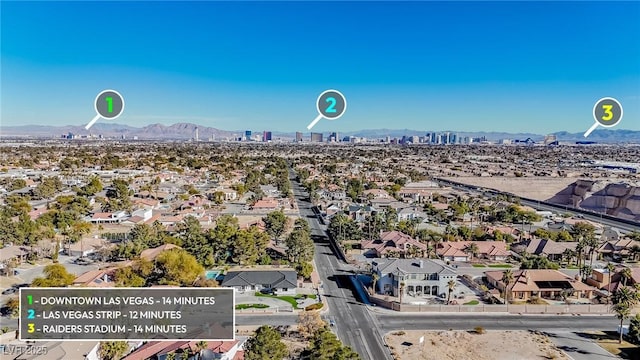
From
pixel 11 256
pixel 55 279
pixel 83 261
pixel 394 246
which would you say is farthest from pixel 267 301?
pixel 11 256

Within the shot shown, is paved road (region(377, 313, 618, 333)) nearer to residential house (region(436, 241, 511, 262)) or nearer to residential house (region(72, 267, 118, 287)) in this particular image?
residential house (region(436, 241, 511, 262))

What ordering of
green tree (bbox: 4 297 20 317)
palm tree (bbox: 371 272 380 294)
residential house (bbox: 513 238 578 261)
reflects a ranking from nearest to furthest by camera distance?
1. green tree (bbox: 4 297 20 317)
2. palm tree (bbox: 371 272 380 294)
3. residential house (bbox: 513 238 578 261)

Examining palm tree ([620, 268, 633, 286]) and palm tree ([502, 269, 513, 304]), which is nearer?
palm tree ([502, 269, 513, 304])

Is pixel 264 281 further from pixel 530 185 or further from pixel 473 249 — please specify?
pixel 530 185

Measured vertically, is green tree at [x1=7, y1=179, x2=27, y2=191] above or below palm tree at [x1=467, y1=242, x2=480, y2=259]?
above

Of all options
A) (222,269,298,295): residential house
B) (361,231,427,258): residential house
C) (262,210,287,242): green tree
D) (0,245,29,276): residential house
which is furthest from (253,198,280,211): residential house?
(0,245,29,276): residential house

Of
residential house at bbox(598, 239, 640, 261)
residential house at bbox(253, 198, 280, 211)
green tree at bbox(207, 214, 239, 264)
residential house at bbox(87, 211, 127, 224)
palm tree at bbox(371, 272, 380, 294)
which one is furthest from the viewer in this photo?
residential house at bbox(253, 198, 280, 211)

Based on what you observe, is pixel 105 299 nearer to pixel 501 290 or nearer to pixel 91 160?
pixel 501 290

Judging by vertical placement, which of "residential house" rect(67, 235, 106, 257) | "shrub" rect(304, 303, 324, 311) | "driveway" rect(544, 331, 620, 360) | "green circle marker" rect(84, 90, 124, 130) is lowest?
"driveway" rect(544, 331, 620, 360)

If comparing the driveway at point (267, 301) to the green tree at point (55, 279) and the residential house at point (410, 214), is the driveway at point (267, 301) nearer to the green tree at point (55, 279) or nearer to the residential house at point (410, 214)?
the green tree at point (55, 279)
